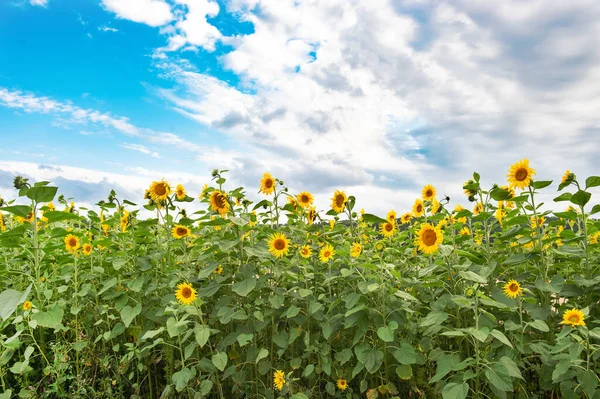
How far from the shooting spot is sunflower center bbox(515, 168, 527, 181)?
3541 mm

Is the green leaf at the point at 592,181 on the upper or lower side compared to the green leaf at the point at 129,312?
upper

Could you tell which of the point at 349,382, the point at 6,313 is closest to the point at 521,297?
the point at 349,382

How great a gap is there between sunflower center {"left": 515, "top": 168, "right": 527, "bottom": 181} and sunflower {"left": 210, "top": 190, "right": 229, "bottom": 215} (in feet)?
7.28

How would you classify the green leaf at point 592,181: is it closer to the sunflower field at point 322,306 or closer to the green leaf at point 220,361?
the sunflower field at point 322,306

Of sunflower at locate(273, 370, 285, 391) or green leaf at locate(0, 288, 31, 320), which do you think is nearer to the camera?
green leaf at locate(0, 288, 31, 320)

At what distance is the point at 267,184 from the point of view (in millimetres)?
3916

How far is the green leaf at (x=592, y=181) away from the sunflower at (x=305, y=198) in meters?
2.08

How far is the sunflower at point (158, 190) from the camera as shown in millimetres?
3852

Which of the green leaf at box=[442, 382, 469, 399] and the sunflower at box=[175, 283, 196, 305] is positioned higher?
the sunflower at box=[175, 283, 196, 305]

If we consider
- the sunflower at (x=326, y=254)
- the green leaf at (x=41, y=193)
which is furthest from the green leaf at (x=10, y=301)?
the sunflower at (x=326, y=254)

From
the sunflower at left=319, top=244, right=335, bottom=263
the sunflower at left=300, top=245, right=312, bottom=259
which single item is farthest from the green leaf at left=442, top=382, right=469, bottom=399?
the sunflower at left=300, top=245, right=312, bottom=259

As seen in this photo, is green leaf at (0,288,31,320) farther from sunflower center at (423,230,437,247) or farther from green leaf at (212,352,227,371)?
sunflower center at (423,230,437,247)

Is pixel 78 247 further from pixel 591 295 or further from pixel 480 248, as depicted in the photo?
pixel 591 295

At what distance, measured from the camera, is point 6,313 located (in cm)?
291
